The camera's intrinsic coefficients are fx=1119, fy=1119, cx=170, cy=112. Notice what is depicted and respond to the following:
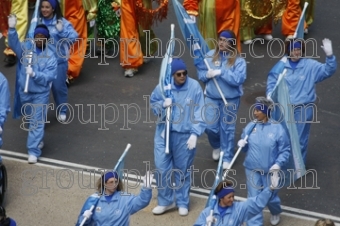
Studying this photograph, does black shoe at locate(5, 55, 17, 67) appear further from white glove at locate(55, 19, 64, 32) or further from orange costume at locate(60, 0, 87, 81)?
white glove at locate(55, 19, 64, 32)

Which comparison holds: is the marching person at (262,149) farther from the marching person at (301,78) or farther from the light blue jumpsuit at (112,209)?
the light blue jumpsuit at (112,209)

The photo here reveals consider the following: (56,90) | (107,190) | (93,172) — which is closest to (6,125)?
(56,90)

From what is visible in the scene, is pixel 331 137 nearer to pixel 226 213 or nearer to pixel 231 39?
pixel 231 39

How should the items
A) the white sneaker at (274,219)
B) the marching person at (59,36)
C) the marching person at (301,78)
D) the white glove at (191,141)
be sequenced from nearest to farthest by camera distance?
the white glove at (191,141) → the white sneaker at (274,219) → the marching person at (301,78) → the marching person at (59,36)

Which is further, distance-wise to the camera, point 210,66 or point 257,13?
point 257,13

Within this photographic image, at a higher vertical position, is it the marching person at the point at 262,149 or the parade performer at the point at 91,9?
the parade performer at the point at 91,9

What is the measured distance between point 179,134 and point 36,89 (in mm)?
2486

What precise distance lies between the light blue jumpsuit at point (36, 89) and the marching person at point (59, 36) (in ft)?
1.92

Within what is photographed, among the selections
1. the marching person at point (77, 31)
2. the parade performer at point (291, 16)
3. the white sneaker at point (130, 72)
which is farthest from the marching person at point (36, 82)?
the parade performer at point (291, 16)

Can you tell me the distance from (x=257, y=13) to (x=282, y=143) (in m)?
5.41

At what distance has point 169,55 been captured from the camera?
45.7ft

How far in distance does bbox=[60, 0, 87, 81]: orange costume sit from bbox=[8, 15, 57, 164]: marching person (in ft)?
7.15

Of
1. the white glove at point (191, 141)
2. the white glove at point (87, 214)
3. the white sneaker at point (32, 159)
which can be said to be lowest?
the white glove at point (87, 214)

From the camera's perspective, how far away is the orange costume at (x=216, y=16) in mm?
16969
